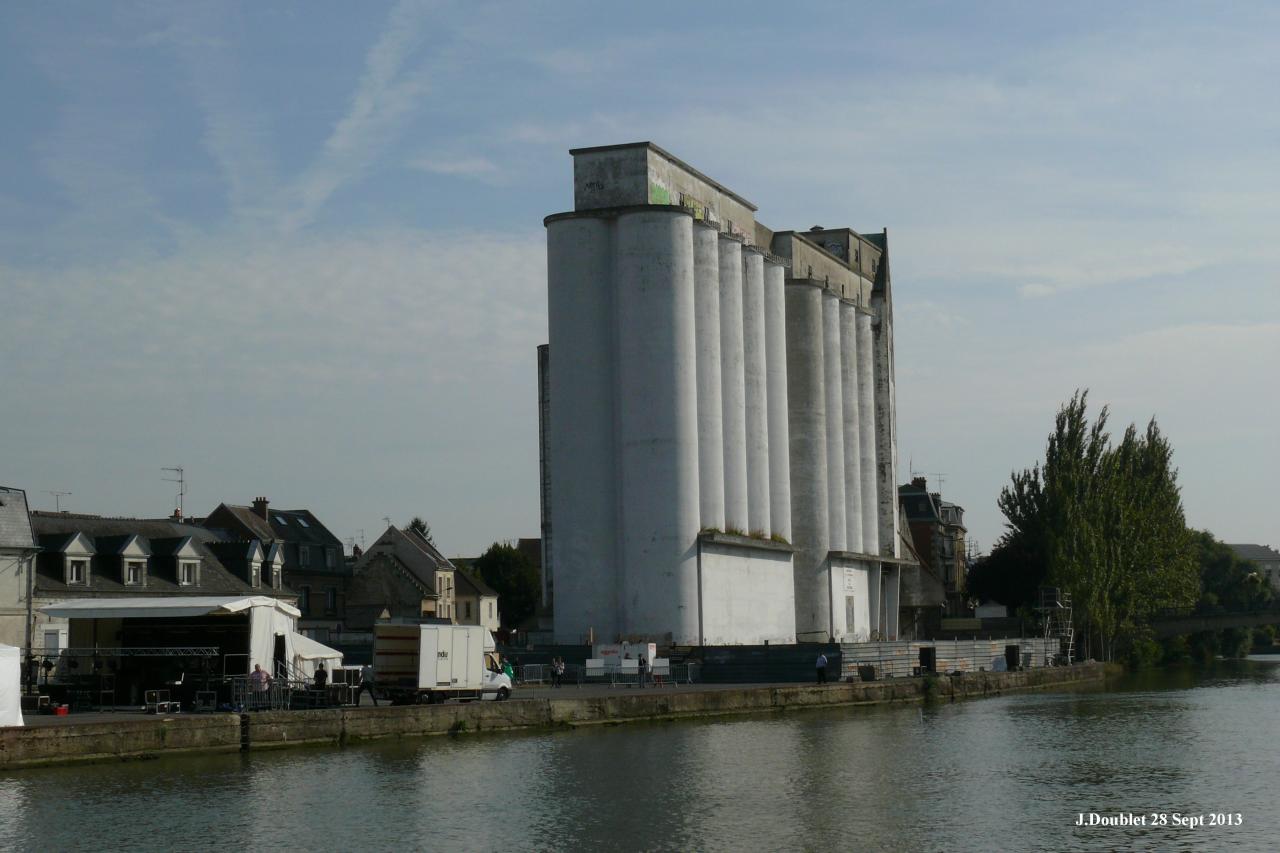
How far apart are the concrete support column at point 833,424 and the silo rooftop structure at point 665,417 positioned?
3968 millimetres

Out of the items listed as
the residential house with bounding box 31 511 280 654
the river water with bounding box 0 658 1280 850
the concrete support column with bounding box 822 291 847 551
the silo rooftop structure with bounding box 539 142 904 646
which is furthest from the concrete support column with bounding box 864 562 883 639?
the river water with bounding box 0 658 1280 850

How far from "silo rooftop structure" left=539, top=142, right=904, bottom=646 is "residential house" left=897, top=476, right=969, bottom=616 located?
58.9 m

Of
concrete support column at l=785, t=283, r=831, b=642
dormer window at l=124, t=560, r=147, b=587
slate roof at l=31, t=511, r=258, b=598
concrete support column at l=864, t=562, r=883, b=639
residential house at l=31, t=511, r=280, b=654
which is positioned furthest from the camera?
concrete support column at l=864, t=562, r=883, b=639

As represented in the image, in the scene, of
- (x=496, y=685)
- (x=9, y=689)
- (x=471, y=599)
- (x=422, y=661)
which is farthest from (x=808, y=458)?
(x=9, y=689)

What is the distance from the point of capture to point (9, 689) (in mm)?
33438

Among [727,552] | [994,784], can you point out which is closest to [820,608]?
[727,552]

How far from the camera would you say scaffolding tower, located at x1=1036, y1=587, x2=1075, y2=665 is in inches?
3622

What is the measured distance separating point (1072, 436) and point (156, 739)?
76181 millimetres

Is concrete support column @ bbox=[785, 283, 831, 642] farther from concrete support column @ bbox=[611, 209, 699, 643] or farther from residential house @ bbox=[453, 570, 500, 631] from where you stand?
residential house @ bbox=[453, 570, 500, 631]

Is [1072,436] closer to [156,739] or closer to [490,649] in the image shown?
[490,649]

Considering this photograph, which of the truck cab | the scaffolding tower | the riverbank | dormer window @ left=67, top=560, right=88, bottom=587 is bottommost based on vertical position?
the riverbank

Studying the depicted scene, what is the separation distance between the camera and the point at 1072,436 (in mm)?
100188

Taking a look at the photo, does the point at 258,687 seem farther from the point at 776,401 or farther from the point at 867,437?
the point at 867,437

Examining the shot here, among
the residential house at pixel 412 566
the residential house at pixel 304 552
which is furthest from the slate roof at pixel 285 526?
the residential house at pixel 412 566
